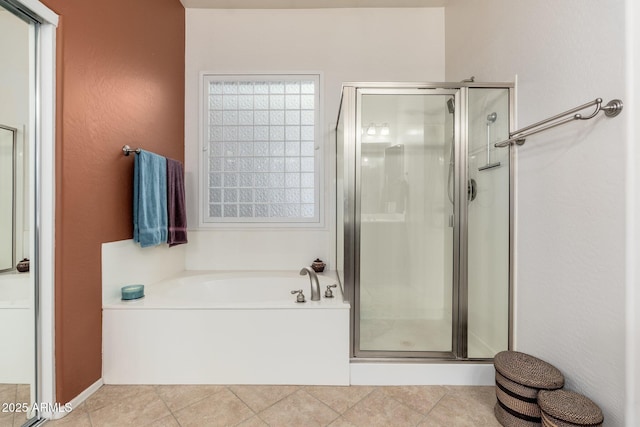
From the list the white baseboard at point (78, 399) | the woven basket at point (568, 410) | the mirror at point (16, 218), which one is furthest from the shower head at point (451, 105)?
the white baseboard at point (78, 399)

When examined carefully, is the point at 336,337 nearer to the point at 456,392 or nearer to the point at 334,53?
the point at 456,392

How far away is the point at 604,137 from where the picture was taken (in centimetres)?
111

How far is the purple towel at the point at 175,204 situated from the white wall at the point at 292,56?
339 mm

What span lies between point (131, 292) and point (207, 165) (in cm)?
132

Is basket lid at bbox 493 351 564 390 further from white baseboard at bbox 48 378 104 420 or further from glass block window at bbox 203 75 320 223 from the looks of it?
white baseboard at bbox 48 378 104 420

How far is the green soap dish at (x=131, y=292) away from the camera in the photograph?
69.8 inches

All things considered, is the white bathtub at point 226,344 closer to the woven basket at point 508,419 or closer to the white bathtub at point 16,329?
the white bathtub at point 16,329

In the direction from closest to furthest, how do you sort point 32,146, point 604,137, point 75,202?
1. point 604,137
2. point 32,146
3. point 75,202

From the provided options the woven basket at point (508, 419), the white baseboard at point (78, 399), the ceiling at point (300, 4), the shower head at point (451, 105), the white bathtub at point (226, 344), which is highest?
the ceiling at point (300, 4)

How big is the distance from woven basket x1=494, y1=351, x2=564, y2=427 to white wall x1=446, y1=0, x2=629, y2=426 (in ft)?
0.35

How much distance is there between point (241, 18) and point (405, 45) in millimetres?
1505

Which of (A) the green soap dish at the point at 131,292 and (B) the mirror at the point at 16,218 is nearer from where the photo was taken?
(B) the mirror at the point at 16,218

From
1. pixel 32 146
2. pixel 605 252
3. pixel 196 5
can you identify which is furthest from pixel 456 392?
pixel 196 5

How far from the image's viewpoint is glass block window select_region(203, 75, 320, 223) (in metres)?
2.73
